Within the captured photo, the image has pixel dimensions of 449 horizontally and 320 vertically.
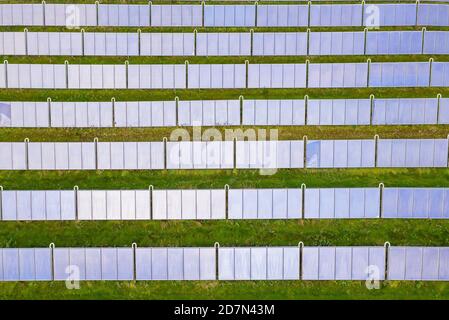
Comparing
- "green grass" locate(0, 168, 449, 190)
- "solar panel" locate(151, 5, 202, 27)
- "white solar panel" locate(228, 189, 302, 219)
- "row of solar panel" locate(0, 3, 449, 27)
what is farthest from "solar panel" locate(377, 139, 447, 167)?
"solar panel" locate(151, 5, 202, 27)

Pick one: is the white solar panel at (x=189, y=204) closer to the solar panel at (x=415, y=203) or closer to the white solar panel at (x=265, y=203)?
the white solar panel at (x=265, y=203)

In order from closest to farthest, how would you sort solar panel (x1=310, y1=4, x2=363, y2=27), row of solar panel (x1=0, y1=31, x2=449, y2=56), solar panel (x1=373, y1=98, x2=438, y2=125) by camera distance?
solar panel (x1=373, y1=98, x2=438, y2=125)
row of solar panel (x1=0, y1=31, x2=449, y2=56)
solar panel (x1=310, y1=4, x2=363, y2=27)

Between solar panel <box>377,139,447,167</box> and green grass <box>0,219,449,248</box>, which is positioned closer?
green grass <box>0,219,449,248</box>

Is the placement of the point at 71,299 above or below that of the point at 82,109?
below

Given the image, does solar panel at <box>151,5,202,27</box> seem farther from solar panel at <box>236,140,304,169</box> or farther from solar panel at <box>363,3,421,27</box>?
solar panel at <box>236,140,304,169</box>

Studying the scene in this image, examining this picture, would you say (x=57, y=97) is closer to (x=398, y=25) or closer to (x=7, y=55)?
(x=7, y=55)

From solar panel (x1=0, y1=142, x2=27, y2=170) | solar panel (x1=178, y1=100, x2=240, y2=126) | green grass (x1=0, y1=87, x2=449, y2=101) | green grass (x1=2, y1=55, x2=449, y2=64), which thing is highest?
green grass (x1=2, y1=55, x2=449, y2=64)

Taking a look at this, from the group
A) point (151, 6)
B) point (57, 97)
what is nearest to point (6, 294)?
point (57, 97)
